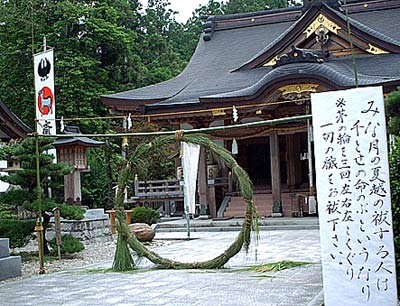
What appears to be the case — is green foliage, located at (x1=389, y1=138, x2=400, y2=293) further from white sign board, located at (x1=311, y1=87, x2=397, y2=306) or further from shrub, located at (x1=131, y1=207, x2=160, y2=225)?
shrub, located at (x1=131, y1=207, x2=160, y2=225)

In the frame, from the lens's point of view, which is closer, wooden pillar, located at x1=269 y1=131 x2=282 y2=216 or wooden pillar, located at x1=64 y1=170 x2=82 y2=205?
wooden pillar, located at x1=64 y1=170 x2=82 y2=205

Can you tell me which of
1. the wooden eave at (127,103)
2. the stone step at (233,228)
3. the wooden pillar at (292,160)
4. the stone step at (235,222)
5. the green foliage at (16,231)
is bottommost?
the stone step at (233,228)

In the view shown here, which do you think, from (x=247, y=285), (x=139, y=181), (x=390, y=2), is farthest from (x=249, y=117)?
(x=247, y=285)

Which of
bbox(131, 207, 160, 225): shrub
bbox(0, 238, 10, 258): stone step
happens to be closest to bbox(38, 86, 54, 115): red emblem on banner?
bbox(0, 238, 10, 258): stone step

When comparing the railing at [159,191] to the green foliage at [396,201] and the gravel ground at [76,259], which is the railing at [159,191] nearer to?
the gravel ground at [76,259]

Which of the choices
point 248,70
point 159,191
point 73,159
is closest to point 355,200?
point 73,159

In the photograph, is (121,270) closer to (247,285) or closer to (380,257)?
(247,285)

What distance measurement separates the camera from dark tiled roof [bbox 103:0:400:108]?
16625mm

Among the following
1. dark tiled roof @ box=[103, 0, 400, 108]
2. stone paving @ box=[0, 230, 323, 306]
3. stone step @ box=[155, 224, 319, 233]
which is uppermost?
dark tiled roof @ box=[103, 0, 400, 108]

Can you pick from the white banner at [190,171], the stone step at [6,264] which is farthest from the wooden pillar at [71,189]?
the stone step at [6,264]

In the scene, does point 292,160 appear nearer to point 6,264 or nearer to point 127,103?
point 127,103

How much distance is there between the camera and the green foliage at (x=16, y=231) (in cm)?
1157

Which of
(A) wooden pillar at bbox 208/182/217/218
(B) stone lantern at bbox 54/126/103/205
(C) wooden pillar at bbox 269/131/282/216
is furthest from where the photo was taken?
(A) wooden pillar at bbox 208/182/217/218

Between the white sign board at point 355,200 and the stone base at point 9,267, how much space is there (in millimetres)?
6065
